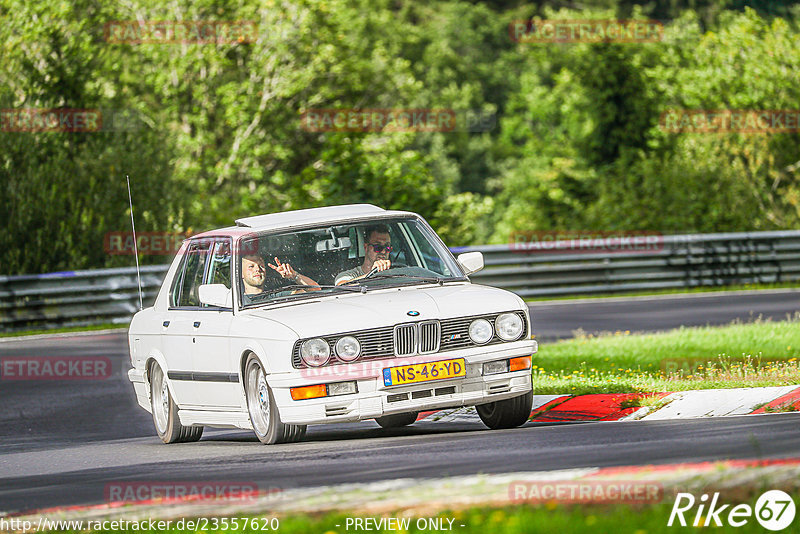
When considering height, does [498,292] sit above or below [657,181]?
above

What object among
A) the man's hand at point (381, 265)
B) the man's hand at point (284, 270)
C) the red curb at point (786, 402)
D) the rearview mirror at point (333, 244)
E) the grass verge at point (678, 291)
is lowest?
the grass verge at point (678, 291)

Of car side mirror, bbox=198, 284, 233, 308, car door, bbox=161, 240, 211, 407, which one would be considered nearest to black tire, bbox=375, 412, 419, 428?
car door, bbox=161, 240, 211, 407

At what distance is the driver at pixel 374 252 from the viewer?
420 inches

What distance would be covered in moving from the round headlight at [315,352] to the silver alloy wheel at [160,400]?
2.33 meters

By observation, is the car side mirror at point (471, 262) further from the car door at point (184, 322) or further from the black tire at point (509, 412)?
the car door at point (184, 322)

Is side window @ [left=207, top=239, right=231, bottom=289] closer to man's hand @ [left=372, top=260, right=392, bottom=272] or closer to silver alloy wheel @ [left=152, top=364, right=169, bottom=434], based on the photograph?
silver alloy wheel @ [left=152, top=364, right=169, bottom=434]

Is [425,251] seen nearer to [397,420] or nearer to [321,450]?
[397,420]

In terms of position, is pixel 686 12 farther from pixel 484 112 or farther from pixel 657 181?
pixel 657 181

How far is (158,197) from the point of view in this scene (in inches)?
1195

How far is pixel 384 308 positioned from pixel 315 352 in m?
0.58

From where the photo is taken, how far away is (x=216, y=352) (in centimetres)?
1046

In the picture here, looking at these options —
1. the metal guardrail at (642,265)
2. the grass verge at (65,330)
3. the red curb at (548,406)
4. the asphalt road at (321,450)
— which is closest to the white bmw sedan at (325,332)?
the asphalt road at (321,450)

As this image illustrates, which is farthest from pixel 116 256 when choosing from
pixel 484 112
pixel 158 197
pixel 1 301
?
pixel 484 112

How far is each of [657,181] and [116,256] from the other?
1384 cm
